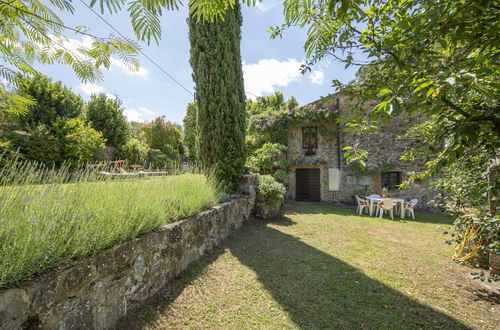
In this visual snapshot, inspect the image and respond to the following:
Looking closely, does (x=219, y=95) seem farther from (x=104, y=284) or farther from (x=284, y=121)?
(x=284, y=121)

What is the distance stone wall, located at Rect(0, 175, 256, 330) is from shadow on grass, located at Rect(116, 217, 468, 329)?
0.19 m

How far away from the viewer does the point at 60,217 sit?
1853mm

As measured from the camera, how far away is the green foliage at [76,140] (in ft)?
34.7

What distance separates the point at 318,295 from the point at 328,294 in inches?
5.8

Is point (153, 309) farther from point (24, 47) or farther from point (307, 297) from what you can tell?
point (24, 47)

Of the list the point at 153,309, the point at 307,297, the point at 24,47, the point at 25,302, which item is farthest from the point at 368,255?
the point at 24,47

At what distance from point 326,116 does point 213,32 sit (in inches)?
309

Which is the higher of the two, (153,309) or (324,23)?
(324,23)

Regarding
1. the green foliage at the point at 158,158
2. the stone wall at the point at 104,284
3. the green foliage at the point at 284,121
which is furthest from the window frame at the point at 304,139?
the stone wall at the point at 104,284

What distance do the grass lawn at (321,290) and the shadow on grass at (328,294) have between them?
0.04ft

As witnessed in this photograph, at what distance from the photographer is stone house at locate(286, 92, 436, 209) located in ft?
33.4

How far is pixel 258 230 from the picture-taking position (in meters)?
5.45

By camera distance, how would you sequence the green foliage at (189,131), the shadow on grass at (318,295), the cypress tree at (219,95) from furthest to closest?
the green foliage at (189,131) < the cypress tree at (219,95) < the shadow on grass at (318,295)

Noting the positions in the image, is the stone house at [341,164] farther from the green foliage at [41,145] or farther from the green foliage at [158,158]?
Result: the green foliage at [41,145]
